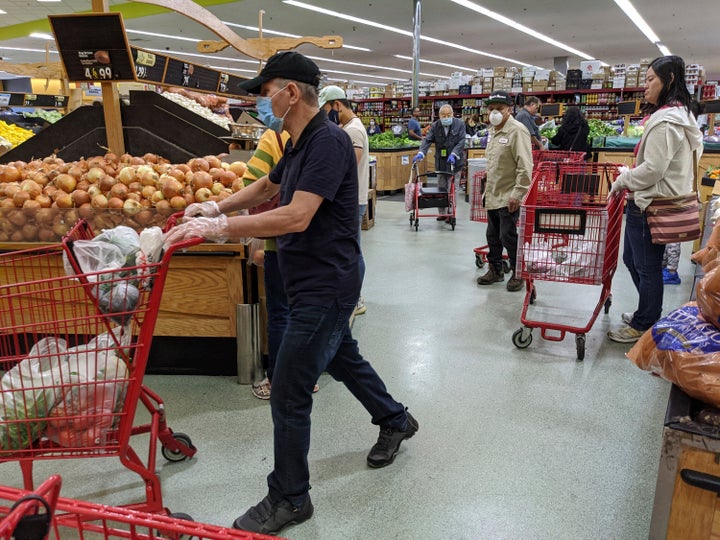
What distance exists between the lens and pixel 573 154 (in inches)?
275

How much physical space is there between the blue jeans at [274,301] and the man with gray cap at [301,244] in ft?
2.39

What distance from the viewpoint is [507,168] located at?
15.4ft

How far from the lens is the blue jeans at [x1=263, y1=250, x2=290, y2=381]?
2.67 m

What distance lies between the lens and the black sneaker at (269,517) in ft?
6.53

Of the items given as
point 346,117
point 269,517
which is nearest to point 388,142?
point 346,117

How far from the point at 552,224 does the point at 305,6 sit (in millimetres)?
12473

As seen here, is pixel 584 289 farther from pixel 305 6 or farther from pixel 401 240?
pixel 305 6

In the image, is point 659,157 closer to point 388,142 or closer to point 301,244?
point 301,244

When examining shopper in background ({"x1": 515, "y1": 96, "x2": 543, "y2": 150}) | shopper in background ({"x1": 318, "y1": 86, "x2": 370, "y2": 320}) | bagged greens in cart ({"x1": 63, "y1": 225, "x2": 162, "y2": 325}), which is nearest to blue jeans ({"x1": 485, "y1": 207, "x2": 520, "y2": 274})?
shopper in background ({"x1": 318, "y1": 86, "x2": 370, "y2": 320})

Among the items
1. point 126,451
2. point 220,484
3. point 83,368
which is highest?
point 83,368

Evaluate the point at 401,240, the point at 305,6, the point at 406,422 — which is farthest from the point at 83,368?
the point at 305,6

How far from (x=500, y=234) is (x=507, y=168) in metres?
0.61

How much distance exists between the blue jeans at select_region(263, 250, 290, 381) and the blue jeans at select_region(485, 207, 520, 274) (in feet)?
8.75

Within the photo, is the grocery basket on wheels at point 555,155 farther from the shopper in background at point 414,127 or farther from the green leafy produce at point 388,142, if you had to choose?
the shopper in background at point 414,127
